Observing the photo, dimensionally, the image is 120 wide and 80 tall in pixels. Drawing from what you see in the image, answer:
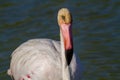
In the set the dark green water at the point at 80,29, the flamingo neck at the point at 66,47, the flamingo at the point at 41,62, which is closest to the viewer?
the flamingo neck at the point at 66,47

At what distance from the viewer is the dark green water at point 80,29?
31.9ft

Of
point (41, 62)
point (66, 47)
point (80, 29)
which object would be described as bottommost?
point (80, 29)

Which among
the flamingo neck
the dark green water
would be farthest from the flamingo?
the dark green water

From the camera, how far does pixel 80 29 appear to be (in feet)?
35.0

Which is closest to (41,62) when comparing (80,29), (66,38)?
(66,38)

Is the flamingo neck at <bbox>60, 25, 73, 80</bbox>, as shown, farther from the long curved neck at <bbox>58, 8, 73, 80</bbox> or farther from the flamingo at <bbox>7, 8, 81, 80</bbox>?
the flamingo at <bbox>7, 8, 81, 80</bbox>

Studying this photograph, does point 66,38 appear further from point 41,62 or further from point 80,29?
point 80,29

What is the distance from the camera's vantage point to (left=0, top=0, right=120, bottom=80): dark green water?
971cm

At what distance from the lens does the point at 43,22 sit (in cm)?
1116

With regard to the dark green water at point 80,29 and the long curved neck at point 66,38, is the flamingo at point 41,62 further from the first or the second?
the dark green water at point 80,29

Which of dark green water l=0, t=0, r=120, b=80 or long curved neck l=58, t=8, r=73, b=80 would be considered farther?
dark green water l=0, t=0, r=120, b=80

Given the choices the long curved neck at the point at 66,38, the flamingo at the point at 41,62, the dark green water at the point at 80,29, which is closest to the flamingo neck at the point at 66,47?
the long curved neck at the point at 66,38

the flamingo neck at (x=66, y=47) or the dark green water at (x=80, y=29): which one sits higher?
the flamingo neck at (x=66, y=47)

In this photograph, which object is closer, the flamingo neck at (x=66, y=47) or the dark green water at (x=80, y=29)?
the flamingo neck at (x=66, y=47)
